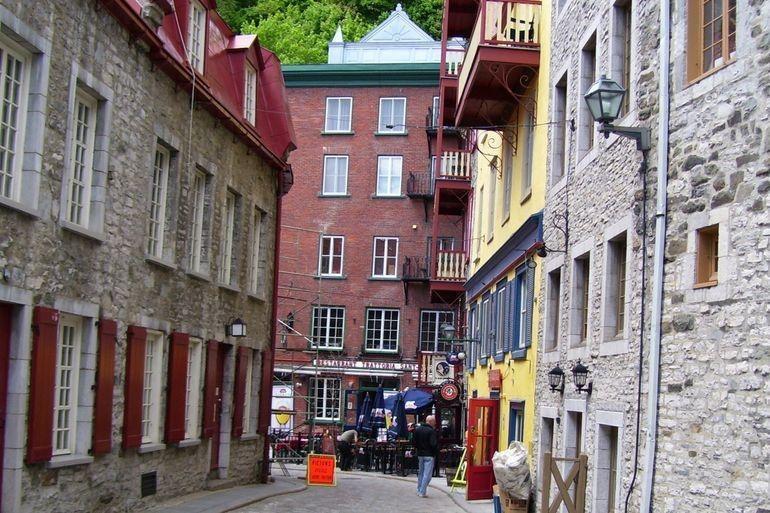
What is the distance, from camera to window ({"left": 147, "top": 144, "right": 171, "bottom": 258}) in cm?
1600

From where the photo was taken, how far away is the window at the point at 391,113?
4206 cm

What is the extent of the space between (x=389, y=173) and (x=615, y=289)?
95.1 ft

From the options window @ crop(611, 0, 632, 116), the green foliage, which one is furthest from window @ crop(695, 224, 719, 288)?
the green foliage

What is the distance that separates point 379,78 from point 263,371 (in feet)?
70.6

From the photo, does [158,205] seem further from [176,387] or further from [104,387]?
[104,387]

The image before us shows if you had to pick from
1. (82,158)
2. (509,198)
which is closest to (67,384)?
(82,158)

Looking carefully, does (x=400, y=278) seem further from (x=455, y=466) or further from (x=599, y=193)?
(x=599, y=193)

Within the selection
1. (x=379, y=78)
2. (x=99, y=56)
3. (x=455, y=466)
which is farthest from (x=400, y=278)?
(x=99, y=56)

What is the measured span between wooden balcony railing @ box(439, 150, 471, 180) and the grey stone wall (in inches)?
911

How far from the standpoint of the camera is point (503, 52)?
19.3 m

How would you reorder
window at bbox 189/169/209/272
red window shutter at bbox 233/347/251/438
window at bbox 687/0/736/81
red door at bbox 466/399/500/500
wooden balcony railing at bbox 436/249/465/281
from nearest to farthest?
window at bbox 687/0/736/81 < window at bbox 189/169/209/272 < red door at bbox 466/399/500/500 < red window shutter at bbox 233/347/251/438 < wooden balcony railing at bbox 436/249/465/281

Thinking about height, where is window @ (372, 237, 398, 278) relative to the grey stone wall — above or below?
above

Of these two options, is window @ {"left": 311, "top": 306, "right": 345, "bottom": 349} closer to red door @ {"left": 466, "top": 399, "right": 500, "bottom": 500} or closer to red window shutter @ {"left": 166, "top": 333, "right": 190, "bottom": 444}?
red door @ {"left": 466, "top": 399, "right": 500, "bottom": 500}

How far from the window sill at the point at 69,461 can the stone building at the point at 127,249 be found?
0.03 m
